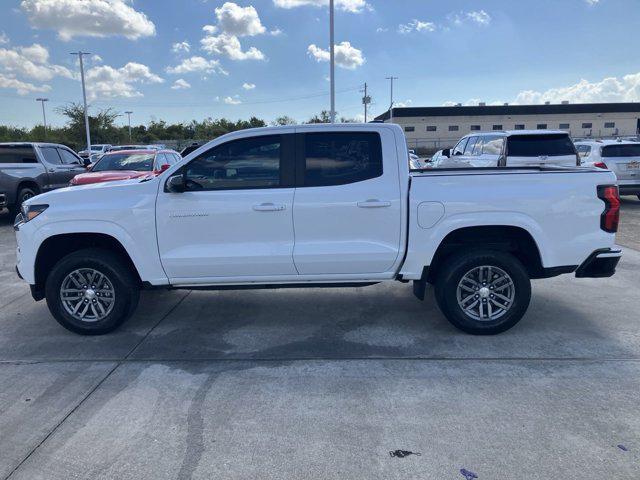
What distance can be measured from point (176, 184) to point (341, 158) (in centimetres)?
155

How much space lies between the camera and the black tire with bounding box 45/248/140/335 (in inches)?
193

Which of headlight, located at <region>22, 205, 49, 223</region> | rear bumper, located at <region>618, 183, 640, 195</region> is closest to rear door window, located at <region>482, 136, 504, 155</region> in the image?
rear bumper, located at <region>618, 183, 640, 195</region>

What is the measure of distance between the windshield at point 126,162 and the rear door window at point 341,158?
7834 mm

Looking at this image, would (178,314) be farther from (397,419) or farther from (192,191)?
(397,419)

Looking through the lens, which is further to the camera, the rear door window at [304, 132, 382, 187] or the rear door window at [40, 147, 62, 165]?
the rear door window at [40, 147, 62, 165]

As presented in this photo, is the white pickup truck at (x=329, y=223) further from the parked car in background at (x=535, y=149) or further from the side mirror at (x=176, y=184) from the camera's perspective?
the parked car in background at (x=535, y=149)

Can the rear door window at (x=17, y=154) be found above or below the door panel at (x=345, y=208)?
above

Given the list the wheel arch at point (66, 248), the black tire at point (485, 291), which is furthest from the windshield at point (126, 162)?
the black tire at point (485, 291)

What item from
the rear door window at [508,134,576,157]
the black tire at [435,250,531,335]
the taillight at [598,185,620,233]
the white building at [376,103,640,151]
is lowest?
the black tire at [435,250,531,335]

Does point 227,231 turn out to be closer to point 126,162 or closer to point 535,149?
point 126,162

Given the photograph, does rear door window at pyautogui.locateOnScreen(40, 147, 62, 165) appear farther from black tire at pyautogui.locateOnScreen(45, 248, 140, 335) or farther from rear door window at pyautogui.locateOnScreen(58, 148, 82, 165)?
black tire at pyautogui.locateOnScreen(45, 248, 140, 335)

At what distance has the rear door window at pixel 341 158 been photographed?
A: 15.7 feet

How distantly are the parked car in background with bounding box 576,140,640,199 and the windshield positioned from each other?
35.7ft

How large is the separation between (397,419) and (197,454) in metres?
1.33
